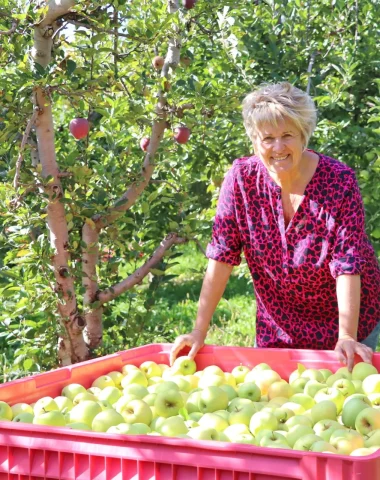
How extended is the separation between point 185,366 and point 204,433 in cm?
72

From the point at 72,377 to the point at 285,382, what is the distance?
0.57 metres

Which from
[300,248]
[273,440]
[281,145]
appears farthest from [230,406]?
[281,145]

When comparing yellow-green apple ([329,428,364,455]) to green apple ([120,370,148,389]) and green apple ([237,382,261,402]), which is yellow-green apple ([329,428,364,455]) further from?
green apple ([120,370,148,389])

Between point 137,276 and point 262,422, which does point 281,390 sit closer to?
point 262,422

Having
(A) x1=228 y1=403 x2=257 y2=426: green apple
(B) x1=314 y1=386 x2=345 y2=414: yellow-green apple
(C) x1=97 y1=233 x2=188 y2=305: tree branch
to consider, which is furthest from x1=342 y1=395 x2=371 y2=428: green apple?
(C) x1=97 y1=233 x2=188 y2=305: tree branch

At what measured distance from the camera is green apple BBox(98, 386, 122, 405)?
86.5 inches

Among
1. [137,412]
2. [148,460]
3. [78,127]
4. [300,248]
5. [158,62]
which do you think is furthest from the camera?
[158,62]

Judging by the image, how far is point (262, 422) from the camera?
6.31 feet

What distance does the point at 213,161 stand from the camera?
435 centimetres

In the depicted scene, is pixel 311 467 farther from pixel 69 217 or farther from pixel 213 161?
pixel 213 161

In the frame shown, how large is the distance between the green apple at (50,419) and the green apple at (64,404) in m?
0.15

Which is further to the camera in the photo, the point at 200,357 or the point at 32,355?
the point at 32,355

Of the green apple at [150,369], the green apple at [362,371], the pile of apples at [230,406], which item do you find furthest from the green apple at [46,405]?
the green apple at [362,371]

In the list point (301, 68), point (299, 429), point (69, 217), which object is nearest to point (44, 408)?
point (299, 429)
